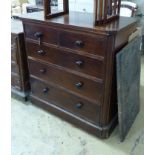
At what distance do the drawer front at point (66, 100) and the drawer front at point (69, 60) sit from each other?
0.29 meters

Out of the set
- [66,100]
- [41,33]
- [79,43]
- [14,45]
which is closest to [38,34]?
[41,33]

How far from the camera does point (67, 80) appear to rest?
1856 mm

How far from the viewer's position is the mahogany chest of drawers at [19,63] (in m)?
2.09

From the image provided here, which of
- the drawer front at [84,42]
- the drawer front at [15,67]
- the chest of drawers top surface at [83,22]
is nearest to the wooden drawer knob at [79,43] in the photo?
the drawer front at [84,42]

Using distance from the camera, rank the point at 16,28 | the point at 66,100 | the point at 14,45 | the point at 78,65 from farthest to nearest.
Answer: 1. the point at 16,28
2. the point at 14,45
3. the point at 66,100
4. the point at 78,65

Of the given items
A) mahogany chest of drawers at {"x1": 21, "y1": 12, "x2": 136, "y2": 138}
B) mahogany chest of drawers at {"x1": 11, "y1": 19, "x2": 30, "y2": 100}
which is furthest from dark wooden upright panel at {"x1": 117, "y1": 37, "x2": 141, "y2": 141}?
mahogany chest of drawers at {"x1": 11, "y1": 19, "x2": 30, "y2": 100}

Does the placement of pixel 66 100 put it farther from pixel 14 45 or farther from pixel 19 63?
pixel 14 45

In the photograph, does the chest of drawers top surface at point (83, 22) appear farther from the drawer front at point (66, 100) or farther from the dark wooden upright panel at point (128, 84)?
the drawer front at point (66, 100)

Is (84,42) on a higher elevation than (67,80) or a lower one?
higher

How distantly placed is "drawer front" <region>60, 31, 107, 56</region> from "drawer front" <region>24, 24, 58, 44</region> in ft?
0.31

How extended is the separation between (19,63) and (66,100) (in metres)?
0.67

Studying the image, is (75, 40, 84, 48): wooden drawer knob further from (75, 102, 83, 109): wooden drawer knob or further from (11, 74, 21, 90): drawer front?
(11, 74, 21, 90): drawer front

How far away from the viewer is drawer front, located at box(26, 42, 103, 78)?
5.27 ft
